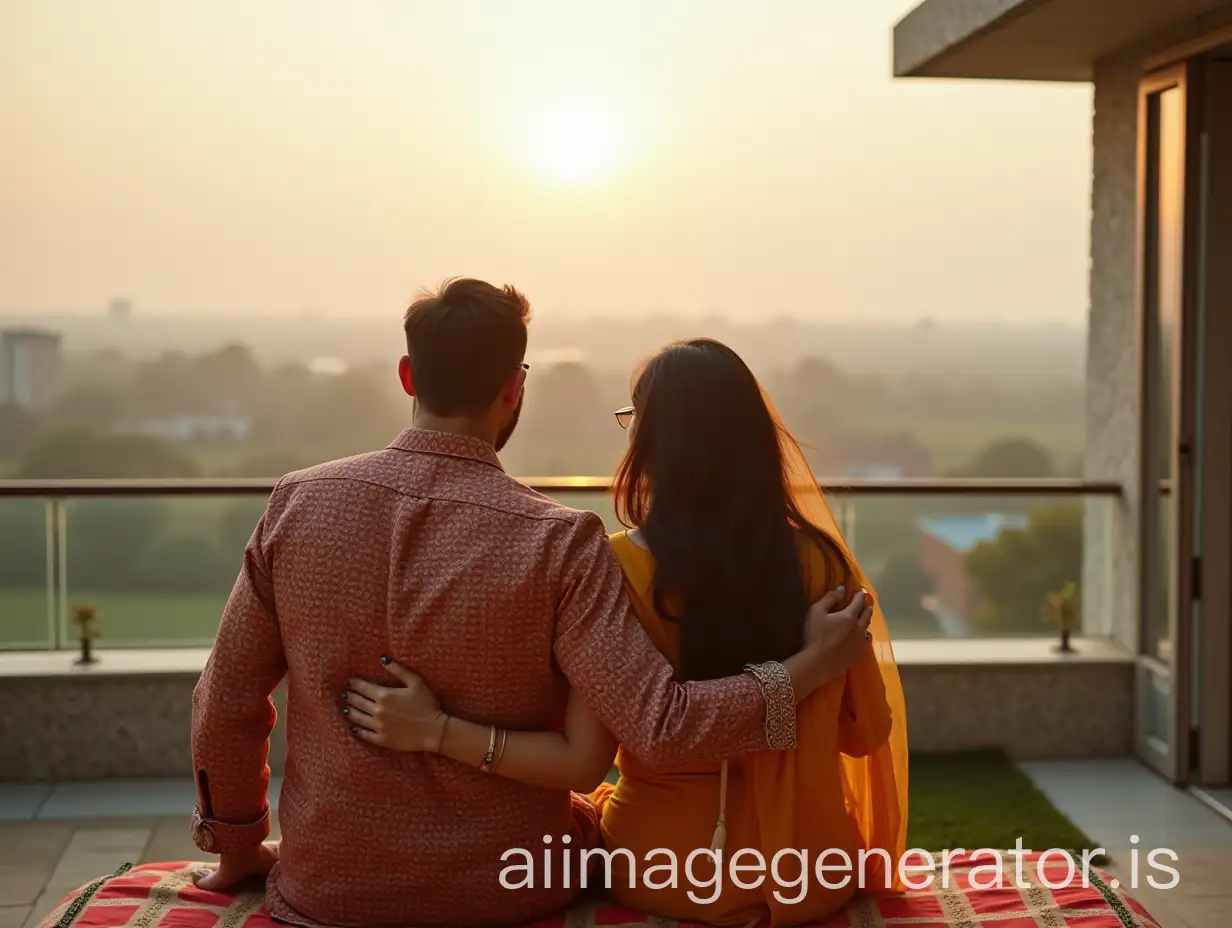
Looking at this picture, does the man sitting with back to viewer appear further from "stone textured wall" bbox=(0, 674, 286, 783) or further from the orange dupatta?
"stone textured wall" bbox=(0, 674, 286, 783)

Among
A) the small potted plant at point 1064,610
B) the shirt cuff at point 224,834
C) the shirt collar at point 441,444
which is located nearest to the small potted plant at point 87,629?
the shirt cuff at point 224,834

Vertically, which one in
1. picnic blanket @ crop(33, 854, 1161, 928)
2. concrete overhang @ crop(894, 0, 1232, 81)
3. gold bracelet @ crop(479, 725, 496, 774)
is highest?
concrete overhang @ crop(894, 0, 1232, 81)

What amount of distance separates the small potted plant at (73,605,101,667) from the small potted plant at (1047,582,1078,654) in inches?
128

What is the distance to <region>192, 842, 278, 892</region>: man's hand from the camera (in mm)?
1962

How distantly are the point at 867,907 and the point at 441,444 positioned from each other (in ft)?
3.03

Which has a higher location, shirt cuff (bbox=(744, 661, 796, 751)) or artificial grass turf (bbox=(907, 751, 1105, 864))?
shirt cuff (bbox=(744, 661, 796, 751))

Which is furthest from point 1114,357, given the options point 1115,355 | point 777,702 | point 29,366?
point 29,366

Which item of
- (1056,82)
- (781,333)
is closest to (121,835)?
(1056,82)

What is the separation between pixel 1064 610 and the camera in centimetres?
460

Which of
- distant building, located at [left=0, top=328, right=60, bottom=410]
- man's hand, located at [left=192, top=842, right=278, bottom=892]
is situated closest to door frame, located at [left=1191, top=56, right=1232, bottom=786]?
man's hand, located at [left=192, top=842, right=278, bottom=892]

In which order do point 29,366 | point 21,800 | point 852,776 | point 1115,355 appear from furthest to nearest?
point 29,366 < point 1115,355 < point 21,800 < point 852,776

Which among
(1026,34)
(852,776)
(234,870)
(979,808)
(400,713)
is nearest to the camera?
(400,713)

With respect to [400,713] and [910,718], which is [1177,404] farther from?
[400,713]

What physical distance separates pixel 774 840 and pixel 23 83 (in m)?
10.4
